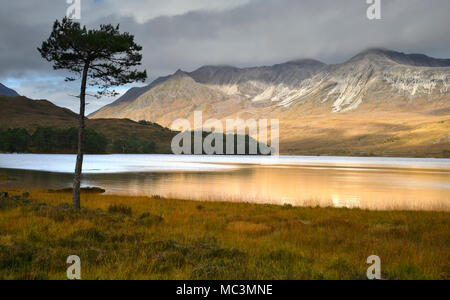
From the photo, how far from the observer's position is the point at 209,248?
12375 millimetres

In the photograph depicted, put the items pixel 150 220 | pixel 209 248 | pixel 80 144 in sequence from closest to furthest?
pixel 209 248 < pixel 150 220 < pixel 80 144

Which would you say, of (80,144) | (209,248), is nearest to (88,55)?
(80,144)

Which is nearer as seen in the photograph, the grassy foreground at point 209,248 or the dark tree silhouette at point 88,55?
the grassy foreground at point 209,248

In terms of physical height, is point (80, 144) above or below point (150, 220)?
above

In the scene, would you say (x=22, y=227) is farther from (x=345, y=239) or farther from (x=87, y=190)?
(x=87, y=190)

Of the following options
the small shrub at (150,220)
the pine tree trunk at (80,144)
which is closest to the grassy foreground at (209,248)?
the small shrub at (150,220)

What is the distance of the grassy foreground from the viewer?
9852mm

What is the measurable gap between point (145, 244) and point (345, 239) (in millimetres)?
8408

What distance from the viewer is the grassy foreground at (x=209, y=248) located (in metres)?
9.85

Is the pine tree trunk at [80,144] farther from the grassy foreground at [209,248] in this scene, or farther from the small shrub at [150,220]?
the small shrub at [150,220]

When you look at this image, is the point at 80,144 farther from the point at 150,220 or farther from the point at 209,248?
the point at 209,248

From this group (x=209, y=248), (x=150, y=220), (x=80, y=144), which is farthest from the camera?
(x=80, y=144)

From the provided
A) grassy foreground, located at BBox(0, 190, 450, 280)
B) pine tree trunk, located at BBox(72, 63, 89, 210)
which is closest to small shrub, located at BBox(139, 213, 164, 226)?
grassy foreground, located at BBox(0, 190, 450, 280)

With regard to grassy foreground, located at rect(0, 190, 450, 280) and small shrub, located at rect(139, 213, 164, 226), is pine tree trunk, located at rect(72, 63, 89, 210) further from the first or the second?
small shrub, located at rect(139, 213, 164, 226)
